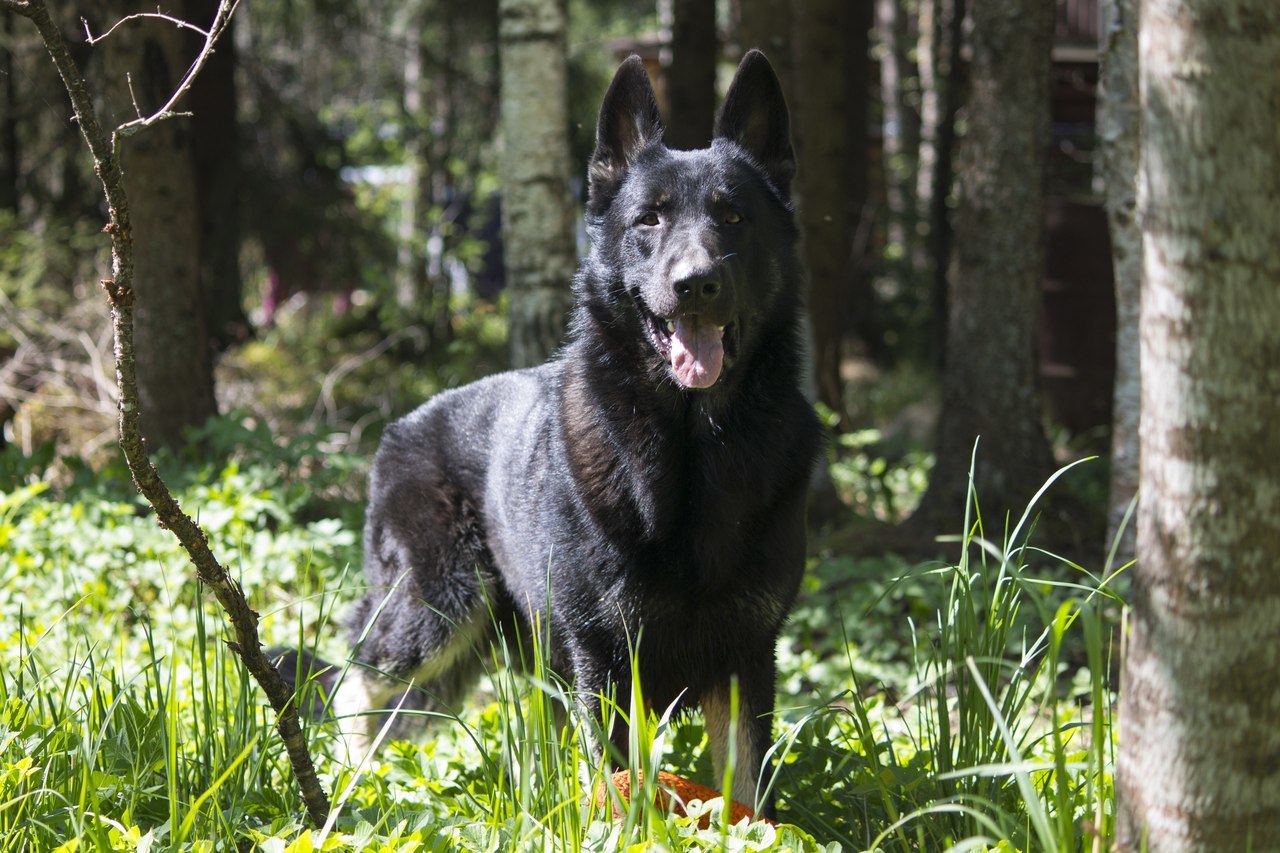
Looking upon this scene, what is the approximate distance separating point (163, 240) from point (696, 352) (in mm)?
4462

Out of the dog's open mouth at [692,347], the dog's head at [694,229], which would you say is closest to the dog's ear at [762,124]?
the dog's head at [694,229]

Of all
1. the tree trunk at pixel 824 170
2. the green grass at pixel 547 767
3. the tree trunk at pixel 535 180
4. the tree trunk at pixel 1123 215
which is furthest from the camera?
the tree trunk at pixel 824 170

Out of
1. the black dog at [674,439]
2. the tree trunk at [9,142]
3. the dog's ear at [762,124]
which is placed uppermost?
the tree trunk at [9,142]

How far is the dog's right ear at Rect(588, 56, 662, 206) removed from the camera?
139 inches

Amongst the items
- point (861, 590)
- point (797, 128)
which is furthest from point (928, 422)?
point (861, 590)

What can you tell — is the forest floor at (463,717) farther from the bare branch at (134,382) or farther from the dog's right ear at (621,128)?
the dog's right ear at (621,128)

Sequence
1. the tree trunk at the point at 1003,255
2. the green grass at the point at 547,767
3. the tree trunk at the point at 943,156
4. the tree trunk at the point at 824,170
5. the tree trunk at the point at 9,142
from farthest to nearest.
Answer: the tree trunk at the point at 943,156 → the tree trunk at the point at 9,142 → the tree trunk at the point at 824,170 → the tree trunk at the point at 1003,255 → the green grass at the point at 547,767

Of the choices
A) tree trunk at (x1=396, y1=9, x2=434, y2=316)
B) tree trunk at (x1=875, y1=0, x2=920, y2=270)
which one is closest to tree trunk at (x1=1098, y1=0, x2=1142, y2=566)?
tree trunk at (x1=396, y1=9, x2=434, y2=316)

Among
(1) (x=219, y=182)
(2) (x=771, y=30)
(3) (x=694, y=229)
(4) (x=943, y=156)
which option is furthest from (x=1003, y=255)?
(1) (x=219, y=182)

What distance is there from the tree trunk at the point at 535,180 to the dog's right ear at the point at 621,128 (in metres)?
2.48

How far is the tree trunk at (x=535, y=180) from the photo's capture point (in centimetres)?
612

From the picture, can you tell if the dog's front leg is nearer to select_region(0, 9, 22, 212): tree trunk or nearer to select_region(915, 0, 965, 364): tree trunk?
select_region(915, 0, 965, 364): tree trunk

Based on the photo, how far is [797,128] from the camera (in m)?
7.23

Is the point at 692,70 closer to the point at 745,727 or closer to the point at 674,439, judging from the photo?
the point at 674,439
